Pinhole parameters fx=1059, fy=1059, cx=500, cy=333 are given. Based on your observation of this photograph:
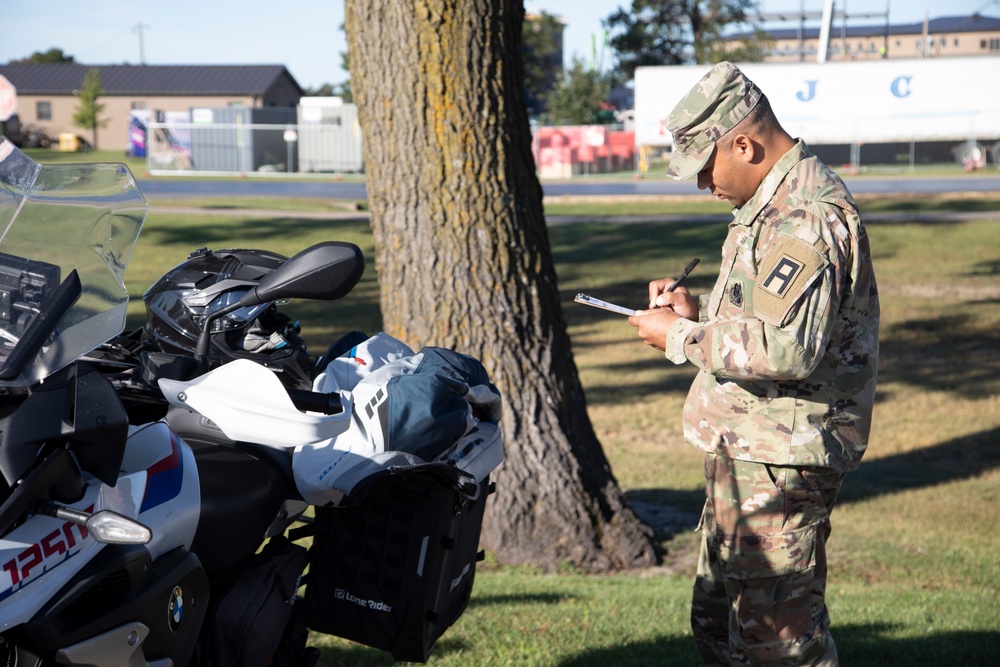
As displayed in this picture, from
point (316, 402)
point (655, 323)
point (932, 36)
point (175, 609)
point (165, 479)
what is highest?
point (932, 36)

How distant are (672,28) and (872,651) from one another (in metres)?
55.5

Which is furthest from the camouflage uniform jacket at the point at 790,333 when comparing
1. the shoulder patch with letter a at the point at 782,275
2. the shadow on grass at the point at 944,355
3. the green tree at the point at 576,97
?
the green tree at the point at 576,97

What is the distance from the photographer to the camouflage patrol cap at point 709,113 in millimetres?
2824

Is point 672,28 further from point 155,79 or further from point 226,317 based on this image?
point 226,317

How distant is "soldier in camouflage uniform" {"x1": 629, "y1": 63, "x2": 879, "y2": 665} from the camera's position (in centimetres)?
271

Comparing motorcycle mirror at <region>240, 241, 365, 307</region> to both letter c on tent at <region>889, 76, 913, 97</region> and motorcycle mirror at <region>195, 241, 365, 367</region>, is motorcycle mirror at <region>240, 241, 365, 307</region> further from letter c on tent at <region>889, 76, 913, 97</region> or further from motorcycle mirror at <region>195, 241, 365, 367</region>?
letter c on tent at <region>889, 76, 913, 97</region>

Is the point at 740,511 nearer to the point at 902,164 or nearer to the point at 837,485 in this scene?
the point at 837,485

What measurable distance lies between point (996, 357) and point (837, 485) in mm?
8817

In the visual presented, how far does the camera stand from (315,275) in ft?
8.10

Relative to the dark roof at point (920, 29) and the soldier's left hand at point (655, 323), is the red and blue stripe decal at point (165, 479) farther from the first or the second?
the dark roof at point (920, 29)

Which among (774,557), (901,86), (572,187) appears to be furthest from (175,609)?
(901,86)

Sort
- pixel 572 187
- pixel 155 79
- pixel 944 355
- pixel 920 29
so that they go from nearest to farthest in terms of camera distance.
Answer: pixel 944 355 → pixel 572 187 → pixel 155 79 → pixel 920 29

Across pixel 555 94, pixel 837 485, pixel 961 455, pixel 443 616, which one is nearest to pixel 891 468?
pixel 961 455

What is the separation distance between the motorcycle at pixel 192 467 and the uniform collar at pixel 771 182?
0.88 metres
